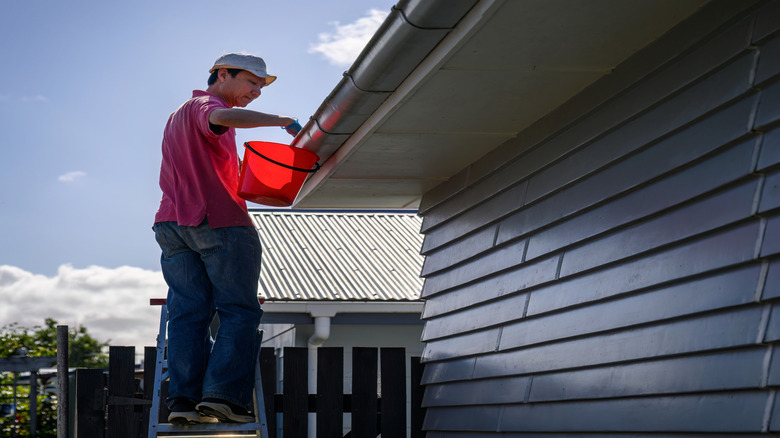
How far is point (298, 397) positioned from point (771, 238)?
10.9 feet

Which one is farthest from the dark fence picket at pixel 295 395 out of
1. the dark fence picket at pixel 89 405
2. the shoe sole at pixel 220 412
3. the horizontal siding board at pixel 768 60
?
the horizontal siding board at pixel 768 60

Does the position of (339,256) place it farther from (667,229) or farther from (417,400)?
(667,229)

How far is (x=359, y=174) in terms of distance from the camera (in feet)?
17.2

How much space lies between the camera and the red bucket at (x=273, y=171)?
405cm

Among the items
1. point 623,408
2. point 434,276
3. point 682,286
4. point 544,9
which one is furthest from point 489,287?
point 544,9

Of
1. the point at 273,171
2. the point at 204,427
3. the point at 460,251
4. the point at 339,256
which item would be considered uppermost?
the point at 339,256

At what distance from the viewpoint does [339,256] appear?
43.1 ft

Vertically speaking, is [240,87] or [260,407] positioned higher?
[240,87]

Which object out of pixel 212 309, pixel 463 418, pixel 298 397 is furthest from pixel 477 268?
pixel 212 309

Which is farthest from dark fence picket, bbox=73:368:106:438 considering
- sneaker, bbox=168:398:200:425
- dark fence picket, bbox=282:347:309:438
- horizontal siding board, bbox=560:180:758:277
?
horizontal siding board, bbox=560:180:758:277

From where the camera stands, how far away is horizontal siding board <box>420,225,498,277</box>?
4.87 meters

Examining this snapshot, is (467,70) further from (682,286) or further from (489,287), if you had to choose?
(489,287)

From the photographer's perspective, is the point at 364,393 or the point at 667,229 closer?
the point at 667,229

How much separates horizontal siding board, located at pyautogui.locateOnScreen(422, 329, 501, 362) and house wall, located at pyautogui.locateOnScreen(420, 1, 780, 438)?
17mm
